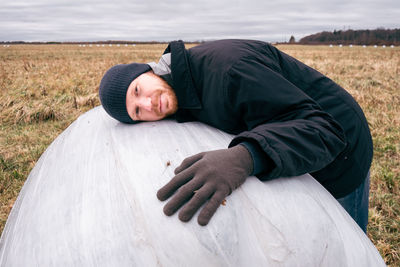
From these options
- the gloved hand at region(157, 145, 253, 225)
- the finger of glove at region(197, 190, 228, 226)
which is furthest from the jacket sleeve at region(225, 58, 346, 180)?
the finger of glove at region(197, 190, 228, 226)

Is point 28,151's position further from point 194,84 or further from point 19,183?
point 194,84

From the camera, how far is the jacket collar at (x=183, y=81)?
6.77ft

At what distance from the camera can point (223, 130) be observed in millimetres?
2055

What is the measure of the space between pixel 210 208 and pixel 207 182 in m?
0.11

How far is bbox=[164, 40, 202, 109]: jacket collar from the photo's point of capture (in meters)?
2.06

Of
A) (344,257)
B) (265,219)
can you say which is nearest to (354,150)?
(344,257)

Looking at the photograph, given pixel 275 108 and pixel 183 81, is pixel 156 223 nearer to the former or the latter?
pixel 275 108

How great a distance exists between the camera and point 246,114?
181 cm

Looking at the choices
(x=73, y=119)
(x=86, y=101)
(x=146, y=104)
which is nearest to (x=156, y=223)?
(x=146, y=104)

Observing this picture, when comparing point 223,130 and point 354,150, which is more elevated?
point 223,130

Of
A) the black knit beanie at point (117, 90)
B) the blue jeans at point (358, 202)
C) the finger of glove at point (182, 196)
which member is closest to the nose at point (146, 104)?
the black knit beanie at point (117, 90)

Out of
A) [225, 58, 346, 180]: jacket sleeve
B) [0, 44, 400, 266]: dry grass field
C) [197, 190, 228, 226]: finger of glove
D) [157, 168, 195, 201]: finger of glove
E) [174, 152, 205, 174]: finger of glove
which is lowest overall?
[0, 44, 400, 266]: dry grass field

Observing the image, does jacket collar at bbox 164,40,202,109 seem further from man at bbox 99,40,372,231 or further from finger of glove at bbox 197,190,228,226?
finger of glove at bbox 197,190,228,226

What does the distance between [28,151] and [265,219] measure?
A: 3.94 meters
